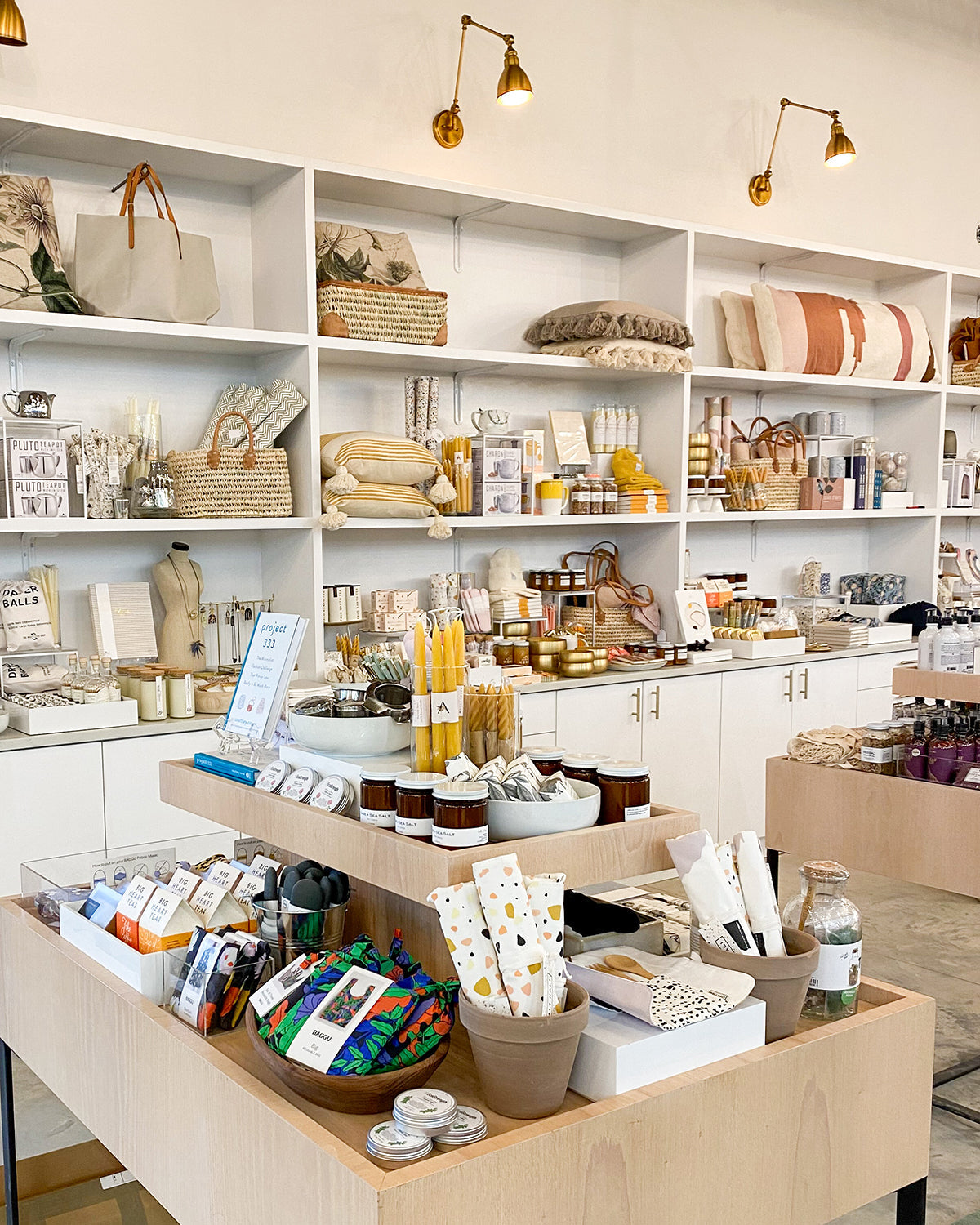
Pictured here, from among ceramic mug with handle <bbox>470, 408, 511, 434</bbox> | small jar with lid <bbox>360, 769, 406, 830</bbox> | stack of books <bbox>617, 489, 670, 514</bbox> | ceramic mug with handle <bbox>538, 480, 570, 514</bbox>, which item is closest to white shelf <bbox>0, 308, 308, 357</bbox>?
ceramic mug with handle <bbox>470, 408, 511, 434</bbox>

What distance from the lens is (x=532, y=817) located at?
5.07 ft

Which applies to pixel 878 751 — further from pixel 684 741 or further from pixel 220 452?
pixel 220 452

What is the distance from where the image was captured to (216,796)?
1.99 metres

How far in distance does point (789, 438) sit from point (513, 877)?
459 centimetres

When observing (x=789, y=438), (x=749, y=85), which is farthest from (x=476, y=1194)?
(x=749, y=85)

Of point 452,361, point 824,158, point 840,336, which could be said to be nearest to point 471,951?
point 452,361

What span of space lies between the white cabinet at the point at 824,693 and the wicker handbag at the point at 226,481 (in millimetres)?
2462

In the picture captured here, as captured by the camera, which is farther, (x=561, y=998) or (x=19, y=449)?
(x=19, y=449)

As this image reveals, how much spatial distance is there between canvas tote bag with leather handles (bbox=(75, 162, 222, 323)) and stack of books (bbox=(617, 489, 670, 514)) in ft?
6.35

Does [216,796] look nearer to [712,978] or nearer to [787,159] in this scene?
[712,978]

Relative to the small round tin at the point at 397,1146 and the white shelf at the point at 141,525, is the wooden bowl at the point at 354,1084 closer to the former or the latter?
the small round tin at the point at 397,1146

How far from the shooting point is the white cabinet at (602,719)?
14.6ft

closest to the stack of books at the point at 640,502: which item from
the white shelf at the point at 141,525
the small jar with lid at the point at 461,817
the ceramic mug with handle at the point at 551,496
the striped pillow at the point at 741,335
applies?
the ceramic mug with handle at the point at 551,496

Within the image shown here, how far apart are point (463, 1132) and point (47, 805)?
7.82 feet
